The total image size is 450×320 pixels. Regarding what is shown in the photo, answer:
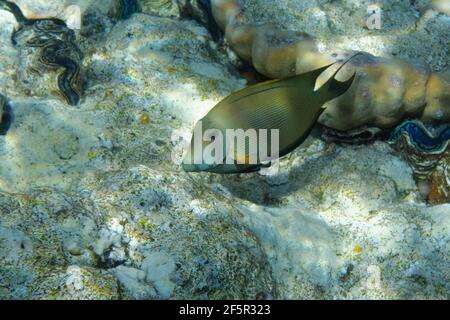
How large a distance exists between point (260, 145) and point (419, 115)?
57.2 inches

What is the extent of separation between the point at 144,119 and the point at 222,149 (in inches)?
42.7

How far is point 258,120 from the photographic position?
210cm

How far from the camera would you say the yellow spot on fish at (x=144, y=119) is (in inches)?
118

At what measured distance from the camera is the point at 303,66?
2.84 meters

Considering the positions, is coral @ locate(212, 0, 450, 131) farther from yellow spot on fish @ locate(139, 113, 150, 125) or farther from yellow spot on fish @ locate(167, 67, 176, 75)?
yellow spot on fish @ locate(139, 113, 150, 125)

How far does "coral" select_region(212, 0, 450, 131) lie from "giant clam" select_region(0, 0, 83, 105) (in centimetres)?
144

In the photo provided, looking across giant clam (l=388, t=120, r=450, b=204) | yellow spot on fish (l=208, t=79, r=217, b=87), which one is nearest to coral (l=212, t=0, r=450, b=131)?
giant clam (l=388, t=120, r=450, b=204)

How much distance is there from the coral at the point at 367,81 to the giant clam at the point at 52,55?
1441 millimetres

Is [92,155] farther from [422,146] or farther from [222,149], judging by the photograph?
[422,146]

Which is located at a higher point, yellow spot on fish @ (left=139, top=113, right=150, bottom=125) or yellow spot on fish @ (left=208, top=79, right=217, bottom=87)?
yellow spot on fish @ (left=208, top=79, right=217, bottom=87)

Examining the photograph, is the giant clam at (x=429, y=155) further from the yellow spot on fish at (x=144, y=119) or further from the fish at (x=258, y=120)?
the yellow spot on fish at (x=144, y=119)

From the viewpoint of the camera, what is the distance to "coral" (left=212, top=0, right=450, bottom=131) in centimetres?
273

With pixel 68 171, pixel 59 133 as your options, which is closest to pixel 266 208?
pixel 68 171

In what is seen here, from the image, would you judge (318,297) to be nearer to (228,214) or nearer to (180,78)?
(228,214)
